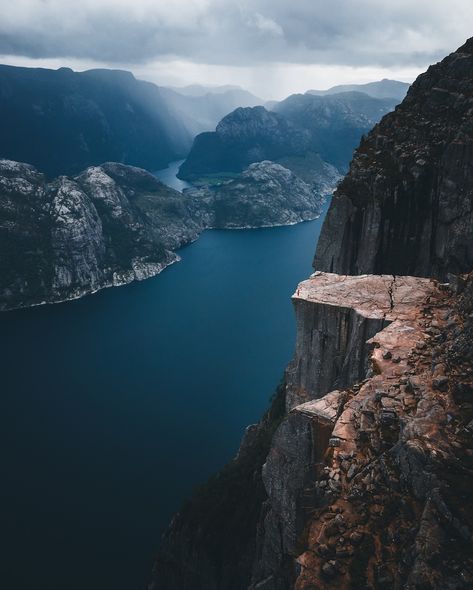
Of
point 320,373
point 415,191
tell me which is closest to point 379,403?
point 320,373

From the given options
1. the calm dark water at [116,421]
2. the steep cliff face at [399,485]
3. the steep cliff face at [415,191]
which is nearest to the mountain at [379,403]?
the steep cliff face at [399,485]

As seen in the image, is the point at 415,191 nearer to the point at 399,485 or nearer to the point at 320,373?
the point at 320,373

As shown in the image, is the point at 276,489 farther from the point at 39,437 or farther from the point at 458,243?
the point at 39,437

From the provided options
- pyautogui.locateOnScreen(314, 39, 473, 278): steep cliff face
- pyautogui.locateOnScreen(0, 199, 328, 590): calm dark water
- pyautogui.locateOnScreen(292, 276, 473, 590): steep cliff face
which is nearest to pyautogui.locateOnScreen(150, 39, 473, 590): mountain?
pyautogui.locateOnScreen(292, 276, 473, 590): steep cliff face

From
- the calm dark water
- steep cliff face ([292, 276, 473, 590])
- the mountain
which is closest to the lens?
steep cliff face ([292, 276, 473, 590])

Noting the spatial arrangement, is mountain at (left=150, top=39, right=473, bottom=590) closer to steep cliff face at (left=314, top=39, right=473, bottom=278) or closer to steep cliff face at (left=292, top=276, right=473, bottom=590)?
steep cliff face at (left=292, top=276, right=473, bottom=590)

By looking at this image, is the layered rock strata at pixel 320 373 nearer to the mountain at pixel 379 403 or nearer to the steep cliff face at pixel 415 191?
the mountain at pixel 379 403
